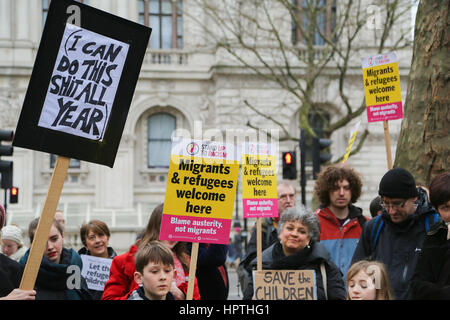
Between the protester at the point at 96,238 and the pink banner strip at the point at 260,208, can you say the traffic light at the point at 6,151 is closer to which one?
the protester at the point at 96,238

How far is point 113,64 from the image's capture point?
4215 millimetres

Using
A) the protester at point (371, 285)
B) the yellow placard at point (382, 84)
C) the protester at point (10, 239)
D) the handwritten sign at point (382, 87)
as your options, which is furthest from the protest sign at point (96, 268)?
the yellow placard at point (382, 84)

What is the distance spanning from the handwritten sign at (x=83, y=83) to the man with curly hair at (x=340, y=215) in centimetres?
251

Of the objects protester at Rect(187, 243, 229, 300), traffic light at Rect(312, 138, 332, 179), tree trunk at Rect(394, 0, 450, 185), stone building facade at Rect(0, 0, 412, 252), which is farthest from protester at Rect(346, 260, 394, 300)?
stone building facade at Rect(0, 0, 412, 252)

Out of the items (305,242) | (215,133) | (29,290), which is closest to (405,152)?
(305,242)

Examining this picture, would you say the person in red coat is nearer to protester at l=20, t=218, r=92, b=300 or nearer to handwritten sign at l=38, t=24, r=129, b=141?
protester at l=20, t=218, r=92, b=300

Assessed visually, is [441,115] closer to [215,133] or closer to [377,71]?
[377,71]

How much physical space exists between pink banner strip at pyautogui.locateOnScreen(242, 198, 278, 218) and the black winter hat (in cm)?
147

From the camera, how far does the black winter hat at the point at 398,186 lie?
4699mm

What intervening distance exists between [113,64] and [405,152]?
425cm

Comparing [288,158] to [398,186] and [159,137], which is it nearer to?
[398,186]

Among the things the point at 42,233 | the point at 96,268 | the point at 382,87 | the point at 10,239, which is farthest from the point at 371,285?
the point at 10,239

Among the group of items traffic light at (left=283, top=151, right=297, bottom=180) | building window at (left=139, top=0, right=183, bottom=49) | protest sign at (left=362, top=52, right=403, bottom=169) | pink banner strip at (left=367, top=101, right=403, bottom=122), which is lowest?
traffic light at (left=283, top=151, right=297, bottom=180)

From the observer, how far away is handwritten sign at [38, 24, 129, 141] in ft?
13.1
